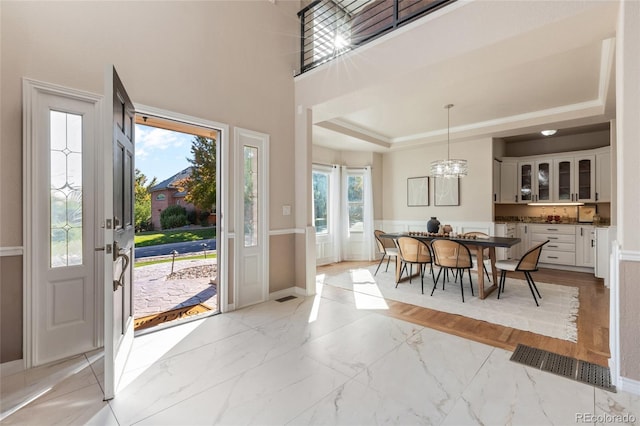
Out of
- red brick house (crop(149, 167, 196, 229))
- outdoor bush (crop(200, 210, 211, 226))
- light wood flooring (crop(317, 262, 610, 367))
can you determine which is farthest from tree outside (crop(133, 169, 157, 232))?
light wood flooring (crop(317, 262, 610, 367))

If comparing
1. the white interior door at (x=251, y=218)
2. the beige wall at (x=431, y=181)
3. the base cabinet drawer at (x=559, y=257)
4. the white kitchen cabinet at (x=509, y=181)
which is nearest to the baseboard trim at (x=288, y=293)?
the white interior door at (x=251, y=218)

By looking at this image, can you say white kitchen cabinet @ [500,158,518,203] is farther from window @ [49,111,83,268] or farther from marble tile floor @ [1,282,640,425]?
window @ [49,111,83,268]

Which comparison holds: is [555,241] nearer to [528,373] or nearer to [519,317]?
[519,317]

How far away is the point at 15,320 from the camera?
219 centimetres

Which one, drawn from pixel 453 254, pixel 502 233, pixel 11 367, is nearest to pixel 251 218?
pixel 11 367

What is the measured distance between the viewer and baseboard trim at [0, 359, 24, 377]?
7.00 ft

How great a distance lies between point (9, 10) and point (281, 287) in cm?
365

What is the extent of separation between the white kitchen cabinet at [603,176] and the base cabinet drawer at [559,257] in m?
1.16

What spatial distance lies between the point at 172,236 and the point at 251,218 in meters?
6.14

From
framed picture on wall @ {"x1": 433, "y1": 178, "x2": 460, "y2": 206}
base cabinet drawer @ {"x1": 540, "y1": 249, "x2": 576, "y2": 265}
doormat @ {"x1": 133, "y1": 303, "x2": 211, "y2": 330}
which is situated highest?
framed picture on wall @ {"x1": 433, "y1": 178, "x2": 460, "y2": 206}

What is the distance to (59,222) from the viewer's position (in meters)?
2.39

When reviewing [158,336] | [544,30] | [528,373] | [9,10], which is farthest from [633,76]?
[9,10]

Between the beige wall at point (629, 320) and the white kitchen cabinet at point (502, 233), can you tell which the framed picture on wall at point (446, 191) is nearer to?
the white kitchen cabinet at point (502, 233)

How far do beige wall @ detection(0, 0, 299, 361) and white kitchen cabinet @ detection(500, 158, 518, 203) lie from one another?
16.6 ft
